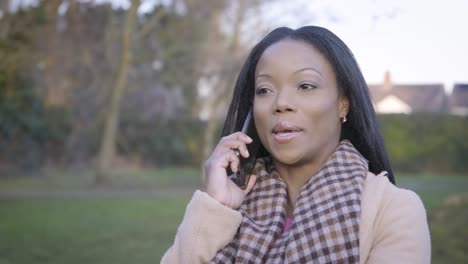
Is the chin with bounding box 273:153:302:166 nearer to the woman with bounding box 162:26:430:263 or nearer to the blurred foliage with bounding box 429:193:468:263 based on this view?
the woman with bounding box 162:26:430:263

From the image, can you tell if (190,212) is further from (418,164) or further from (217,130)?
(418,164)

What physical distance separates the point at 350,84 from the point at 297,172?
1.20 feet

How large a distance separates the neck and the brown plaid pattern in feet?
0.17

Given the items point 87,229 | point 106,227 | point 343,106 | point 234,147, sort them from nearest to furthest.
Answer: point 343,106
point 234,147
point 87,229
point 106,227

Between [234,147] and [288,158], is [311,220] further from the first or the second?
[234,147]

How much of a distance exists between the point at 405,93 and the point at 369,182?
7140 mm

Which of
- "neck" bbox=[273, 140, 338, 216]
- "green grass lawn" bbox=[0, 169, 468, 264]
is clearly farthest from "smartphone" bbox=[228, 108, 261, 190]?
"green grass lawn" bbox=[0, 169, 468, 264]

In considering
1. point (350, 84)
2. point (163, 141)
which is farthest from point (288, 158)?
point (163, 141)

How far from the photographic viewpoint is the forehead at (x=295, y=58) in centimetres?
203

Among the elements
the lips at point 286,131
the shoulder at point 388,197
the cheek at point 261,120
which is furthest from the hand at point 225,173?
the shoulder at point 388,197

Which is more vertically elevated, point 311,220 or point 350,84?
point 350,84

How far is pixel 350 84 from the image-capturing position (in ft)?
6.75

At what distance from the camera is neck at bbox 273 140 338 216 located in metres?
2.11

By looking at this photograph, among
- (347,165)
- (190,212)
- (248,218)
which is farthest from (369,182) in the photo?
(190,212)
